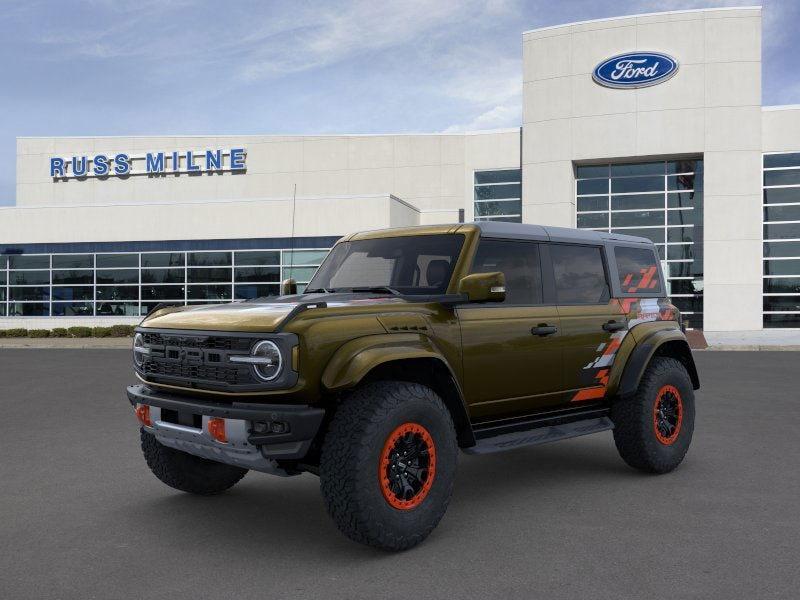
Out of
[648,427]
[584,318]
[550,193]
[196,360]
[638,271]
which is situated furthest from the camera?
[550,193]

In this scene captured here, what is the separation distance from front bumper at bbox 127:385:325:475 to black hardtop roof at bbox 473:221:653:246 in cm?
213

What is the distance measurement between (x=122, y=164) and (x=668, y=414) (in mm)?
39245

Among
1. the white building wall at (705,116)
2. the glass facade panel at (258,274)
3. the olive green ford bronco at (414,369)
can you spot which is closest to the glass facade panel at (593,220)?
the white building wall at (705,116)

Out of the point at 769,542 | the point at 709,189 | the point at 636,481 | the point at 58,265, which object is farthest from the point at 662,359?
the point at 58,265

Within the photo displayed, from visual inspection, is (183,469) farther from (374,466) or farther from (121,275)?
(121,275)

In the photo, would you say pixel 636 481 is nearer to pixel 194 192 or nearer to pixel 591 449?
pixel 591 449

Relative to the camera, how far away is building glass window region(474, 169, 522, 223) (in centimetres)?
3581

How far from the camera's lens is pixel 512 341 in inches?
217

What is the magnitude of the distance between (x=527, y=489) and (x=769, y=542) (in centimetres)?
189

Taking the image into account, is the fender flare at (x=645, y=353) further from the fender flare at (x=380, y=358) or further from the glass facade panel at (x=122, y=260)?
the glass facade panel at (x=122, y=260)

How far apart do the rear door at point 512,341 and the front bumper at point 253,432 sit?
4.44 feet

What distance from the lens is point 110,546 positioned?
4.74 meters

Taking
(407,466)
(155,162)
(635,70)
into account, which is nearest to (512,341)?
(407,466)

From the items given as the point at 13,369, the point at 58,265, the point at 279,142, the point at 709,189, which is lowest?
the point at 13,369
